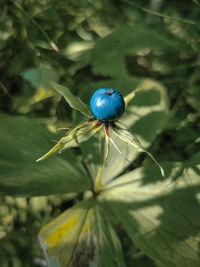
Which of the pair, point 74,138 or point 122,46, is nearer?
point 74,138

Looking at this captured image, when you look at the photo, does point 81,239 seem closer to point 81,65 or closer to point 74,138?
point 74,138

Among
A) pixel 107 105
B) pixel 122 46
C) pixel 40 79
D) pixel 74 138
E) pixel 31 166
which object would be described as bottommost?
pixel 31 166

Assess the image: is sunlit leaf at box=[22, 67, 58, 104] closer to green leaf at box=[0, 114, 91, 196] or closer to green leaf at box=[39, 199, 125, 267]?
green leaf at box=[0, 114, 91, 196]

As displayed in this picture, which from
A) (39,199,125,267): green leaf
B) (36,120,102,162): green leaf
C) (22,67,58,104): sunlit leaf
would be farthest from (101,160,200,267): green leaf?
(22,67,58,104): sunlit leaf

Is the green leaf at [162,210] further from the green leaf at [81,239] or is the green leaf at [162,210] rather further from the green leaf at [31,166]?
the green leaf at [31,166]

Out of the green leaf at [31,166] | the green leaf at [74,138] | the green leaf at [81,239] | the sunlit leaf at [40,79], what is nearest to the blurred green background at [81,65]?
the sunlit leaf at [40,79]

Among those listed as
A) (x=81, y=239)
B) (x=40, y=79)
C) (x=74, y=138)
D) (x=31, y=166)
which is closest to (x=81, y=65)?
(x=40, y=79)
